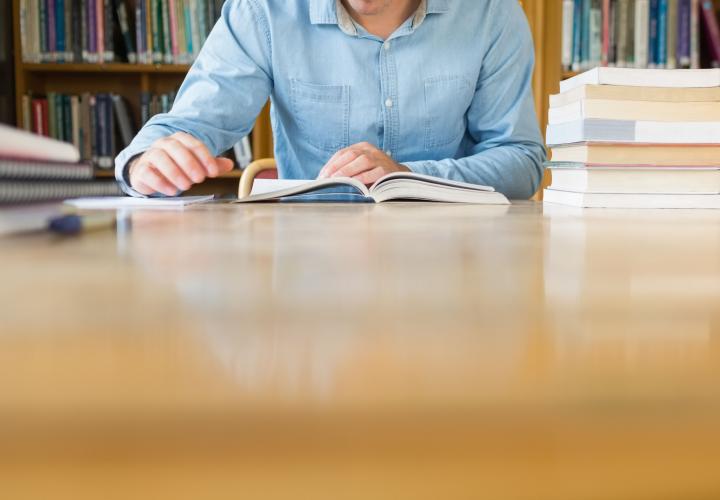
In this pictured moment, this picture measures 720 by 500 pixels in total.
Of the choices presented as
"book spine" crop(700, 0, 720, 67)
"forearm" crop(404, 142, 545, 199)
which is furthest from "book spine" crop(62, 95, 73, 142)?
"book spine" crop(700, 0, 720, 67)

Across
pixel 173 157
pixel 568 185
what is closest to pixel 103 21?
pixel 173 157

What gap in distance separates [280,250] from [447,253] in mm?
77

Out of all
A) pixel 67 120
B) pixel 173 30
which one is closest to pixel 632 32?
pixel 173 30

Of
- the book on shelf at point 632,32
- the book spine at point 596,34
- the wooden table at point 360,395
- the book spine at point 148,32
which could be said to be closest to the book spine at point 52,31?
the book spine at point 148,32

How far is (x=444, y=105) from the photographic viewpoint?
1.62m

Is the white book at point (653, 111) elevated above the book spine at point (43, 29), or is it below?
below

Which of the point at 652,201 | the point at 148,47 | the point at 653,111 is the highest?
the point at 148,47

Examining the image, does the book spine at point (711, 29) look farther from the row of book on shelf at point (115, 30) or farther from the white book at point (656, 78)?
the white book at point (656, 78)

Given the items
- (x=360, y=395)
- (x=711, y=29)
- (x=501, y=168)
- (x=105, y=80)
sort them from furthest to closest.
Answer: (x=105, y=80) → (x=711, y=29) → (x=501, y=168) → (x=360, y=395)

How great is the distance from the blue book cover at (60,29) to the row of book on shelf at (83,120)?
16cm

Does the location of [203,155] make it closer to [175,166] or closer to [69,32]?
[175,166]

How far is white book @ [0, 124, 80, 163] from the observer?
390 mm

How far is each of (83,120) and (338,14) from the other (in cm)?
154

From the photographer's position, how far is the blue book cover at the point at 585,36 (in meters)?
2.75
